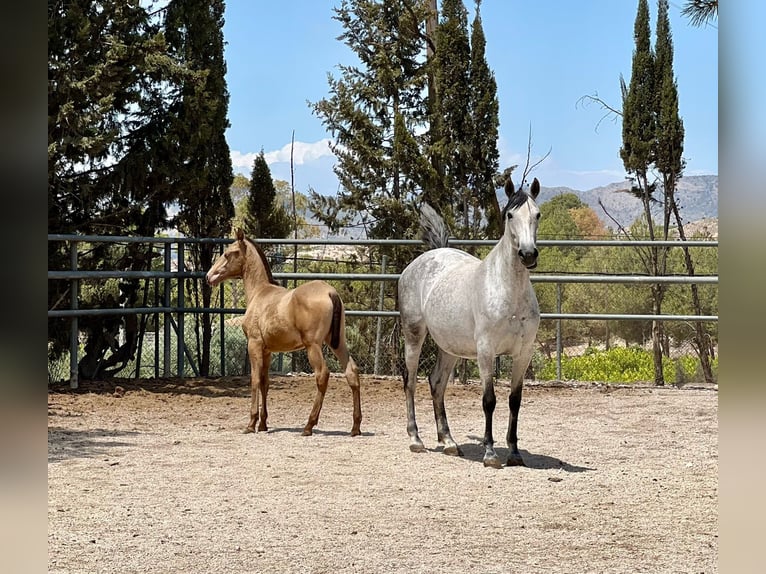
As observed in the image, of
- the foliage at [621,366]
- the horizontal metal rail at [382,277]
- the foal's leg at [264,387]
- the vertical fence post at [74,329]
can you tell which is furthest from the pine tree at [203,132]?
the foliage at [621,366]

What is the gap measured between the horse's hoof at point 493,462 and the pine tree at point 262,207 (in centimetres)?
673

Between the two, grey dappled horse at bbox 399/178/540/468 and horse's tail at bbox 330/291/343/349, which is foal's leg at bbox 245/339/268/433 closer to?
horse's tail at bbox 330/291/343/349

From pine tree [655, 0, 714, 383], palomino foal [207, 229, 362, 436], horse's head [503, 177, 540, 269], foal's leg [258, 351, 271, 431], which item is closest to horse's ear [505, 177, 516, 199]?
horse's head [503, 177, 540, 269]

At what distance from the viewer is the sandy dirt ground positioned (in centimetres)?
330

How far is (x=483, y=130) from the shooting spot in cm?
1191

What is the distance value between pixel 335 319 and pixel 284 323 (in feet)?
1.20

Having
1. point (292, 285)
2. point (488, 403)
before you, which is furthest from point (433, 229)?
point (292, 285)

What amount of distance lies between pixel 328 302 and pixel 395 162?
6051mm

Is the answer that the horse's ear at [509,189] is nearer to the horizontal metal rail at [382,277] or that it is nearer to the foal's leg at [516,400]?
the foal's leg at [516,400]

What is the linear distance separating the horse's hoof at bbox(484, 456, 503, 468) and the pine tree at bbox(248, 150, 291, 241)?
6.73 meters

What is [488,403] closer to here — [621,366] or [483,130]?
[483,130]
